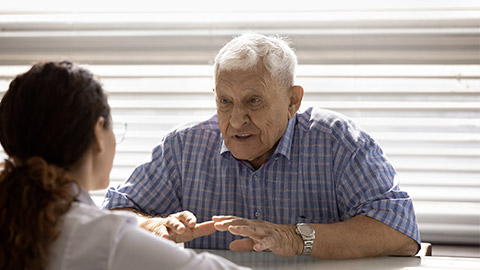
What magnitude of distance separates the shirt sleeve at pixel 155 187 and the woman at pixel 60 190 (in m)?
1.06

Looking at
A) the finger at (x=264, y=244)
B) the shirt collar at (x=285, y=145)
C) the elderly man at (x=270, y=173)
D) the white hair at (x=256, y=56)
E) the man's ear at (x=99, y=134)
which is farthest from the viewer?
the shirt collar at (x=285, y=145)

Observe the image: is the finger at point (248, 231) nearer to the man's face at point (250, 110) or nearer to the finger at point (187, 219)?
the finger at point (187, 219)

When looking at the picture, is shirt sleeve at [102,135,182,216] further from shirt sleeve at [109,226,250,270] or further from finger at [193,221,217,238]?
shirt sleeve at [109,226,250,270]

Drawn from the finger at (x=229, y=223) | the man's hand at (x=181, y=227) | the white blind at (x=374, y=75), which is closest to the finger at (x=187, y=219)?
the man's hand at (x=181, y=227)

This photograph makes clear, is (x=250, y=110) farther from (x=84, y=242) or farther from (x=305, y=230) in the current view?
(x=84, y=242)

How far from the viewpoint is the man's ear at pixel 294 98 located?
2.41 metres

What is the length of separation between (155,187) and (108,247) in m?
1.26

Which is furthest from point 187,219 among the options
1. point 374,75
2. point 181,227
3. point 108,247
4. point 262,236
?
point 374,75

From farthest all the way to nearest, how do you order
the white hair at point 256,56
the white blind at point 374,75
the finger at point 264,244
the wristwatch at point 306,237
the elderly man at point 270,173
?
1. the white blind at point 374,75
2. the white hair at point 256,56
3. the elderly man at point 270,173
4. the wristwatch at point 306,237
5. the finger at point 264,244

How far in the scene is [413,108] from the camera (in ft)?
11.4

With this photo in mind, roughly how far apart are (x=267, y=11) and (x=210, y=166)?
A: 1410 millimetres

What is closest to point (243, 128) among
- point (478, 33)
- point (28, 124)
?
point (28, 124)

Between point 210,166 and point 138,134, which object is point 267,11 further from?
point 210,166

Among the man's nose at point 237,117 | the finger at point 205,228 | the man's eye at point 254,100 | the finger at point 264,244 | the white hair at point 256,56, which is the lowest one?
the finger at point 205,228
